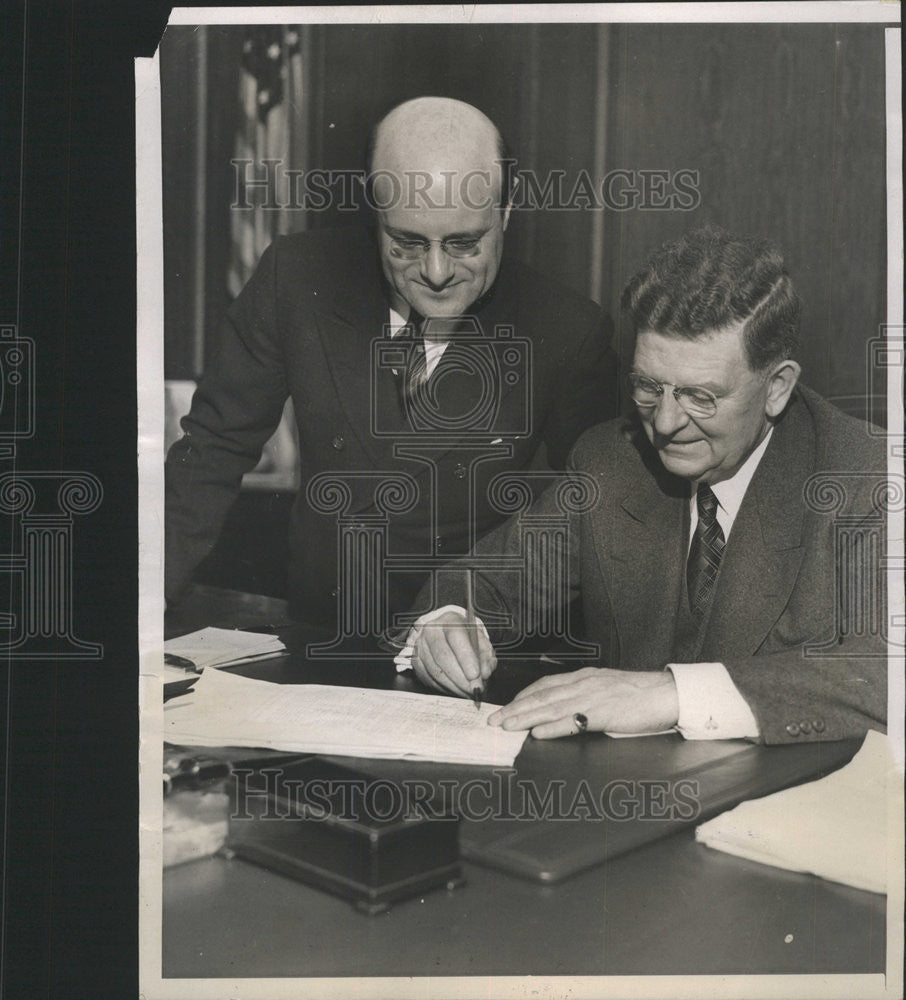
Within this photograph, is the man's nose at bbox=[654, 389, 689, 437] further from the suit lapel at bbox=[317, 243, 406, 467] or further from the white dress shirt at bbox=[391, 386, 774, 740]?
the suit lapel at bbox=[317, 243, 406, 467]

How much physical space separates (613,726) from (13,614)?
119 cm

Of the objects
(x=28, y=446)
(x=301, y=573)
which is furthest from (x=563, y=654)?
(x=28, y=446)

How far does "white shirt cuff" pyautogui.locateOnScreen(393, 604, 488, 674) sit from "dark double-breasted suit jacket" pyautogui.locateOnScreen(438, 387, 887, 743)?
0.02 meters

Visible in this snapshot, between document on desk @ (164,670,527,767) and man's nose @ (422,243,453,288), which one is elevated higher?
Result: man's nose @ (422,243,453,288)

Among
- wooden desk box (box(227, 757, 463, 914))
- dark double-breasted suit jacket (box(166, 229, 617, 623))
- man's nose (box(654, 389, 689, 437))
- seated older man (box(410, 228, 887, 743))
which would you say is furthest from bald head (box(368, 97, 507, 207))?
wooden desk box (box(227, 757, 463, 914))

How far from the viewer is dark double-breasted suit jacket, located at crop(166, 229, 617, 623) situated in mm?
2037

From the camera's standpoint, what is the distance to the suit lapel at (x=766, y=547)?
2.01 m

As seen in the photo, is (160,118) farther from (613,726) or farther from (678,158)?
(613,726)

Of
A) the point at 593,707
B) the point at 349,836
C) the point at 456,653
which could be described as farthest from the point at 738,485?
the point at 349,836

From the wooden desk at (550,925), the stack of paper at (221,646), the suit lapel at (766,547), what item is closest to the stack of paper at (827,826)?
the wooden desk at (550,925)

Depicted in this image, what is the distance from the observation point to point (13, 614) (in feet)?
6.81

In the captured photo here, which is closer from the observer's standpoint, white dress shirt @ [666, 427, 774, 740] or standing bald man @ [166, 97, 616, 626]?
white dress shirt @ [666, 427, 774, 740]

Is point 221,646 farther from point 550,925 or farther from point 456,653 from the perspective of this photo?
point 550,925

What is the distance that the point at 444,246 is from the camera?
6.63 feet
